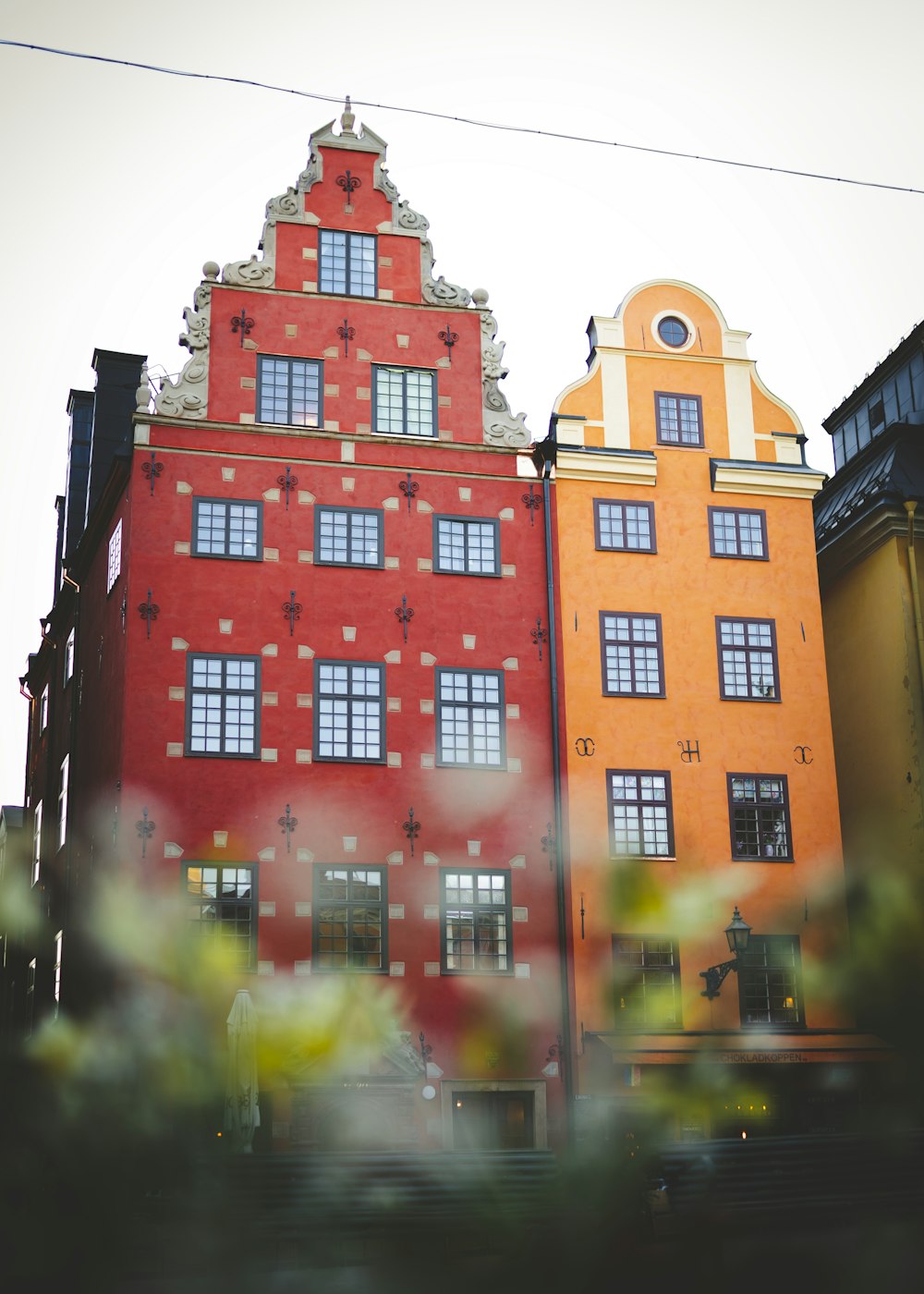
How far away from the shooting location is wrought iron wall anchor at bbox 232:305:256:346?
2694cm

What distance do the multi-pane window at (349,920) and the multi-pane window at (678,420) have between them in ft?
33.0

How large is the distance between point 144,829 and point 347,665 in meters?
4.41

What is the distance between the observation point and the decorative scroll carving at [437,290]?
28.2m

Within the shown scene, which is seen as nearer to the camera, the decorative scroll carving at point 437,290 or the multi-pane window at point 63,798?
the decorative scroll carving at point 437,290

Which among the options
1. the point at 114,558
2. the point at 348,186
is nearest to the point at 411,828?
the point at 114,558

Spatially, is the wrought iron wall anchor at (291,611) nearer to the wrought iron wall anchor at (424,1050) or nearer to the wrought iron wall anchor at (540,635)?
the wrought iron wall anchor at (540,635)

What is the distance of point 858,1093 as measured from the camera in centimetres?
2591

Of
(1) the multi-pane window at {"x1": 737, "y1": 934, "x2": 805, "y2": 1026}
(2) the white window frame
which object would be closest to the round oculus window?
(1) the multi-pane window at {"x1": 737, "y1": 934, "x2": 805, "y2": 1026}

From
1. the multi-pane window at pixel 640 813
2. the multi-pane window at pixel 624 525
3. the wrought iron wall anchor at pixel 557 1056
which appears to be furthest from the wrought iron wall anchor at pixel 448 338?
the wrought iron wall anchor at pixel 557 1056

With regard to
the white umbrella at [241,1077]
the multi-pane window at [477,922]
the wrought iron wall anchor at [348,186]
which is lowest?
the white umbrella at [241,1077]

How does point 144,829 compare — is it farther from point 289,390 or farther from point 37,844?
point 37,844

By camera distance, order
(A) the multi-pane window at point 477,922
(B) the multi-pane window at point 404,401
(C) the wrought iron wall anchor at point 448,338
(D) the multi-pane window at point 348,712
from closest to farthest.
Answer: (A) the multi-pane window at point 477,922 → (D) the multi-pane window at point 348,712 → (B) the multi-pane window at point 404,401 → (C) the wrought iron wall anchor at point 448,338

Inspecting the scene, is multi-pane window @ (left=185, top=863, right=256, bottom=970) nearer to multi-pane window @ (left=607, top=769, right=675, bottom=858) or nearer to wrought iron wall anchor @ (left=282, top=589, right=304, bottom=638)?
wrought iron wall anchor @ (left=282, top=589, right=304, bottom=638)

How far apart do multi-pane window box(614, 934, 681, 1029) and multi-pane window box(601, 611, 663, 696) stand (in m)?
4.41
